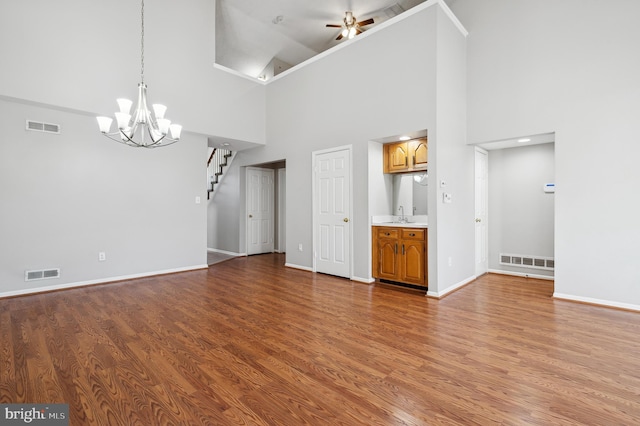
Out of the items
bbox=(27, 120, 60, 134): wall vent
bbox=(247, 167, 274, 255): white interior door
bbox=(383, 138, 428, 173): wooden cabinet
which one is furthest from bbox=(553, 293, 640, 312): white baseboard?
bbox=(27, 120, 60, 134): wall vent

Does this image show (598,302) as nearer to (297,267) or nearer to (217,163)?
(297,267)

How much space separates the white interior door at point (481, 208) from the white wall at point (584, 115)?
0.86 meters

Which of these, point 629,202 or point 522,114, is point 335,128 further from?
point 629,202

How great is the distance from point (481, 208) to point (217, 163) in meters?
6.64

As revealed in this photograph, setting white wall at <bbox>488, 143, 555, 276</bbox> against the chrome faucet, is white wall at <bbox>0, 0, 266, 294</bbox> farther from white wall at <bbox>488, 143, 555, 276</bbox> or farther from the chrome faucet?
white wall at <bbox>488, 143, 555, 276</bbox>

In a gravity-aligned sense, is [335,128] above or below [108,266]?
above

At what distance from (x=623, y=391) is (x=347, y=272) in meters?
3.50

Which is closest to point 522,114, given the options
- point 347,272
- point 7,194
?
point 347,272

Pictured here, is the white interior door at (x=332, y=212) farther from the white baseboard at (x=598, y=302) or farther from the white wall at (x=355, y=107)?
the white baseboard at (x=598, y=302)

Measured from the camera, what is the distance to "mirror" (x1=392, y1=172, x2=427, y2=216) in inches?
200

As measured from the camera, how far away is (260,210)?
7.98 metres

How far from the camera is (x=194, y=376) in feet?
7.06

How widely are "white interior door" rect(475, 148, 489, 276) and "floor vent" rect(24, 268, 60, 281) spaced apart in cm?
649

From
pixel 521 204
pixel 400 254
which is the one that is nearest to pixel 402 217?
pixel 400 254
